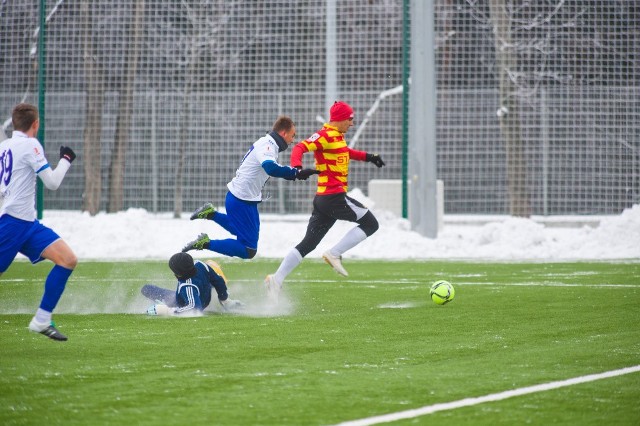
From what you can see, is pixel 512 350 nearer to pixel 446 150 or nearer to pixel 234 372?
pixel 234 372

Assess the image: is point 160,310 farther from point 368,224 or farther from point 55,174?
point 368,224

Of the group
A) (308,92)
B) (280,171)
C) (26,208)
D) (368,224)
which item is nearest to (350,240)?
(368,224)

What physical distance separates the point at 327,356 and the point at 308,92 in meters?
16.0

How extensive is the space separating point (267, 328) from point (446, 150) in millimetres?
15183

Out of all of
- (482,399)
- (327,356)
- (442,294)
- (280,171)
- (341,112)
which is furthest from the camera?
(341,112)

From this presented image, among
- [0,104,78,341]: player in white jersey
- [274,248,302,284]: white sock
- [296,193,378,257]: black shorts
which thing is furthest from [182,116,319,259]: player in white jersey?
[0,104,78,341]: player in white jersey

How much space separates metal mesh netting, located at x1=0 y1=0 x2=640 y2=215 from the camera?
23250mm

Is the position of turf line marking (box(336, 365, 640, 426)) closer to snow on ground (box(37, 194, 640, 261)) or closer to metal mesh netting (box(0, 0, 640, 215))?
snow on ground (box(37, 194, 640, 261))

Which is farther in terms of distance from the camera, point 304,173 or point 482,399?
point 304,173

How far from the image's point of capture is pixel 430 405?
623 centimetres

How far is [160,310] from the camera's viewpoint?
10.7 m

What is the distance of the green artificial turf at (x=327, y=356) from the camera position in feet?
20.1

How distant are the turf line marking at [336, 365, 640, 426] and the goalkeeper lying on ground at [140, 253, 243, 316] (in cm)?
463

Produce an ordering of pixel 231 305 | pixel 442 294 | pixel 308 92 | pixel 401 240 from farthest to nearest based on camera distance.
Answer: pixel 308 92
pixel 401 240
pixel 442 294
pixel 231 305
